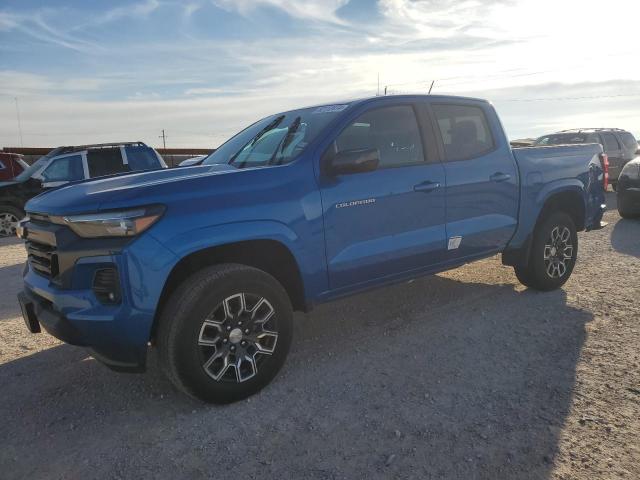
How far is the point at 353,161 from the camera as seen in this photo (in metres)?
3.42

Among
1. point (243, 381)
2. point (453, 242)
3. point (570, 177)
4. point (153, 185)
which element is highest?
point (153, 185)

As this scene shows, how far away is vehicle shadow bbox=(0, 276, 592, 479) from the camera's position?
2.62 meters

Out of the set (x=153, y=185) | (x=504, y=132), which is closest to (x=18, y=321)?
(x=153, y=185)

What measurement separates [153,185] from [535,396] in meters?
2.69

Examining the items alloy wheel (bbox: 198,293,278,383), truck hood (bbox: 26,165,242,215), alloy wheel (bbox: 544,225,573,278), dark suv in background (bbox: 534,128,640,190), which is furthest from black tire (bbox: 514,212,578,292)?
dark suv in background (bbox: 534,128,640,190)

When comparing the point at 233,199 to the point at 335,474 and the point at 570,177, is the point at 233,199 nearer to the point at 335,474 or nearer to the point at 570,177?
the point at 335,474

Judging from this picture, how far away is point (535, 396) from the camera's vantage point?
125 inches

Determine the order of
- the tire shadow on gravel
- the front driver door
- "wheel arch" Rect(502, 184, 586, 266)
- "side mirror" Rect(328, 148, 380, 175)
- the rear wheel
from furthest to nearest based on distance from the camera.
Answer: the rear wheel → the tire shadow on gravel → "wheel arch" Rect(502, 184, 586, 266) → the front driver door → "side mirror" Rect(328, 148, 380, 175)

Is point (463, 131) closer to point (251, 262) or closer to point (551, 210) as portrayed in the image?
point (551, 210)

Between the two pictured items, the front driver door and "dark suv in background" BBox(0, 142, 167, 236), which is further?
"dark suv in background" BBox(0, 142, 167, 236)

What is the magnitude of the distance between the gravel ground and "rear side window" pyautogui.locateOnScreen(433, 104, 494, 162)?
4.87ft

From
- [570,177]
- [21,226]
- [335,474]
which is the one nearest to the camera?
[335,474]

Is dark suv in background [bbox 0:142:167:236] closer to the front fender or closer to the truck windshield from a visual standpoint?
the truck windshield

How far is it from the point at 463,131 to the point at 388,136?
3.08 feet
